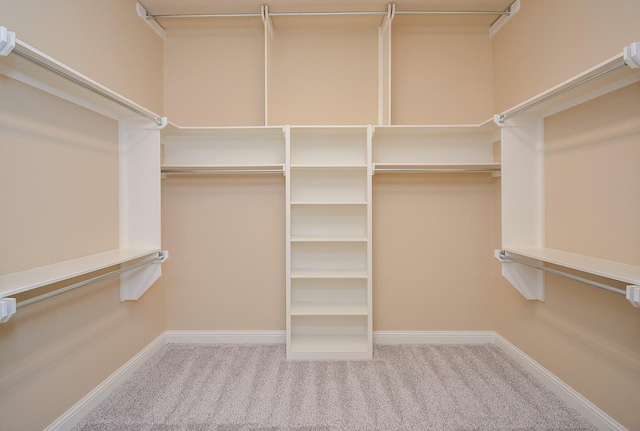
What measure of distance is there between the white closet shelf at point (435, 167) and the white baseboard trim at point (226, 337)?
5.66ft

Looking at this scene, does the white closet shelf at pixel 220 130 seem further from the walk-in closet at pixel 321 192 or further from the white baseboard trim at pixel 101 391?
the white baseboard trim at pixel 101 391

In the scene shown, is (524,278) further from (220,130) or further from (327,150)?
(220,130)

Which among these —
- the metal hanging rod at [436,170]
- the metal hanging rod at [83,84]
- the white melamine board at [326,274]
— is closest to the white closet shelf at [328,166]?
the metal hanging rod at [436,170]

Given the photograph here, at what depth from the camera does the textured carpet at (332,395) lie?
1.75m

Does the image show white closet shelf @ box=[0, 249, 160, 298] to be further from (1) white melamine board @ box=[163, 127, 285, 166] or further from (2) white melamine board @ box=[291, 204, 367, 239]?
(2) white melamine board @ box=[291, 204, 367, 239]

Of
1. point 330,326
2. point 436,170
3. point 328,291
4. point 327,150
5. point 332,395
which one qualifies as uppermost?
point 327,150

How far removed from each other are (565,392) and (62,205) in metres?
3.20

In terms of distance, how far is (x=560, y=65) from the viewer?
1965mm

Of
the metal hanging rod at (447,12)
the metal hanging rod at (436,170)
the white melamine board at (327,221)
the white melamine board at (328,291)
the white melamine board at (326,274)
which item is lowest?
the white melamine board at (328,291)

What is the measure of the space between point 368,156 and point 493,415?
6.23 feet

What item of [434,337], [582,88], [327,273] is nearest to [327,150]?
[327,273]

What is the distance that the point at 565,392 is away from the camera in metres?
1.91

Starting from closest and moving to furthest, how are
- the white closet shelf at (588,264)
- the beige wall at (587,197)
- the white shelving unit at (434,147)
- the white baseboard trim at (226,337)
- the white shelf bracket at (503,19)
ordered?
the white closet shelf at (588,264) < the beige wall at (587,197) < the white shelf bracket at (503,19) < the white shelving unit at (434,147) < the white baseboard trim at (226,337)

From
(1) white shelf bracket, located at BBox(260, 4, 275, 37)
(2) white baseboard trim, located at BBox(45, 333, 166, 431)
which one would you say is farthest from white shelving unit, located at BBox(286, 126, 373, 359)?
(2) white baseboard trim, located at BBox(45, 333, 166, 431)
